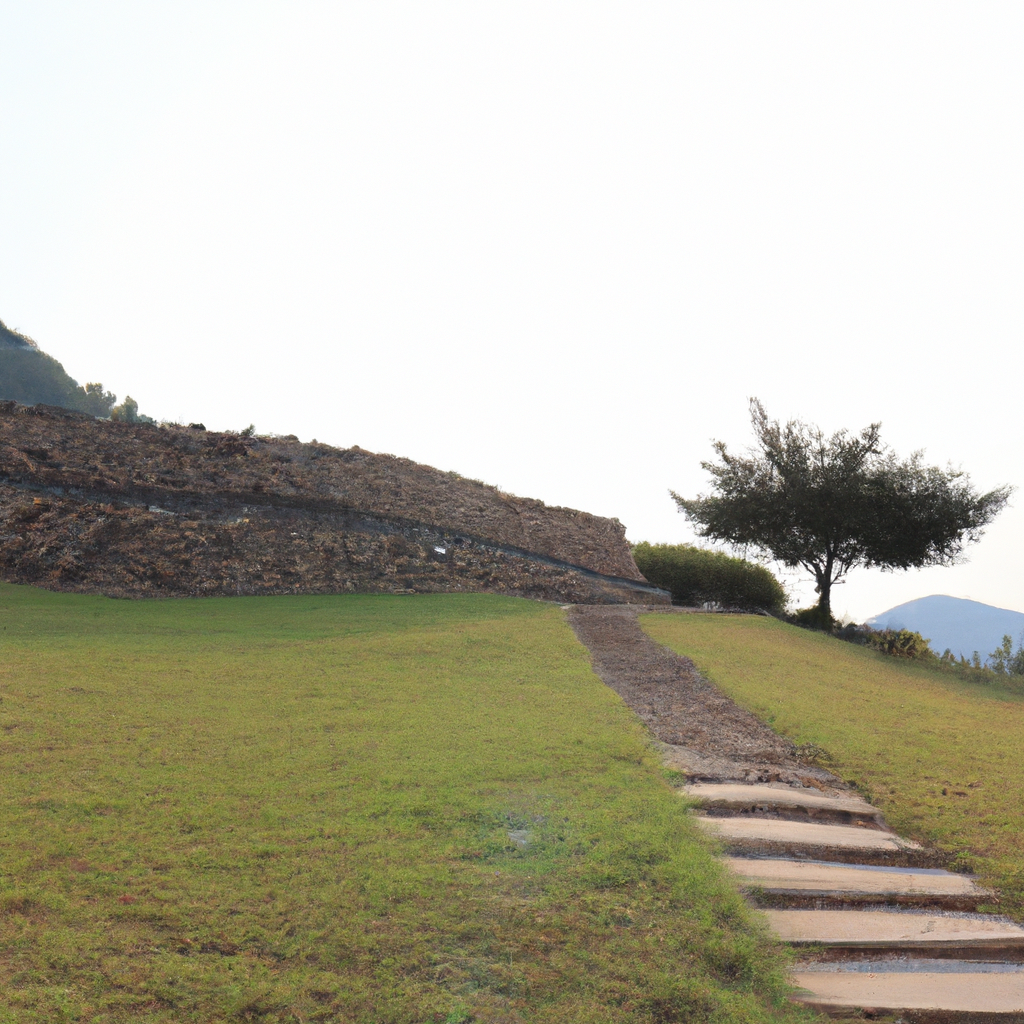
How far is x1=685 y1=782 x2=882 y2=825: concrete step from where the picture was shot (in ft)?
21.1

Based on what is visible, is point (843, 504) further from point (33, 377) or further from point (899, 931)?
point (33, 377)

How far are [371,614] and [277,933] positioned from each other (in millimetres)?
10403

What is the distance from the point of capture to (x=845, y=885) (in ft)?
17.3

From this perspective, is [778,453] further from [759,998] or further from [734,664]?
[759,998]

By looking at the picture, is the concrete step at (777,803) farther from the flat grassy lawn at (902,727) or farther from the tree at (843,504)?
the tree at (843,504)

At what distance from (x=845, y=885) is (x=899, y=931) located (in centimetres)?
48

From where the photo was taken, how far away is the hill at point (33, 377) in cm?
4775

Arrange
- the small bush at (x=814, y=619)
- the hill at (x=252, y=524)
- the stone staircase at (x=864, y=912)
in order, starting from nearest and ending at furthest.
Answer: the stone staircase at (x=864, y=912) → the hill at (x=252, y=524) → the small bush at (x=814, y=619)

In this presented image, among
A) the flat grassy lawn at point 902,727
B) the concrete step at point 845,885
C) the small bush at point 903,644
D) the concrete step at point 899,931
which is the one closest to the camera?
the concrete step at point 899,931

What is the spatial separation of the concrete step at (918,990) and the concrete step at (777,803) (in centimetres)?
194

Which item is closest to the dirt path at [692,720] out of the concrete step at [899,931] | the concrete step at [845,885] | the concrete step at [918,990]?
the concrete step at [845,885]

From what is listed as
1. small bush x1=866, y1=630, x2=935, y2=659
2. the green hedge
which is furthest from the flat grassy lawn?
the green hedge

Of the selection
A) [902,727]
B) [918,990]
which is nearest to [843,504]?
[902,727]

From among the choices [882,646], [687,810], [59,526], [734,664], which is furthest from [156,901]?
[882,646]
